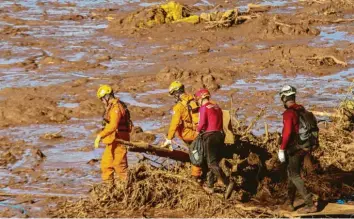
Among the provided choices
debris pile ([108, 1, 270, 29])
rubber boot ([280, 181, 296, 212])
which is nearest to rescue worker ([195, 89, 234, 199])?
rubber boot ([280, 181, 296, 212])

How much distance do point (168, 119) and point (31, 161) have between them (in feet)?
12.2

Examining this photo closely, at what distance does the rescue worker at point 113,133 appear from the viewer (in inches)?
488

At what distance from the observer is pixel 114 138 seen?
40.8 ft

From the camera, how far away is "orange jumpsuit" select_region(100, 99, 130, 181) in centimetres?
1239

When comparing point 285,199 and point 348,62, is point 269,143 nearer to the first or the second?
point 285,199

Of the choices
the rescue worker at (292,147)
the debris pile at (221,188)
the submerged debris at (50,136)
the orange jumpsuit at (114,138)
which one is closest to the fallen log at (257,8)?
the submerged debris at (50,136)

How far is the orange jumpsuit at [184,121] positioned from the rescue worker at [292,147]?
192cm

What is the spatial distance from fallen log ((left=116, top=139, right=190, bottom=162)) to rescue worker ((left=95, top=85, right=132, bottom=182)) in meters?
0.24

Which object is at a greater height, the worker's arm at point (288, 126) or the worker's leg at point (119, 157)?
the worker's arm at point (288, 126)

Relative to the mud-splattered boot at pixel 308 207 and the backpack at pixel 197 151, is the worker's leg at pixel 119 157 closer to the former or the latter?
the backpack at pixel 197 151

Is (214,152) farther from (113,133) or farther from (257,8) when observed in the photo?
(257,8)

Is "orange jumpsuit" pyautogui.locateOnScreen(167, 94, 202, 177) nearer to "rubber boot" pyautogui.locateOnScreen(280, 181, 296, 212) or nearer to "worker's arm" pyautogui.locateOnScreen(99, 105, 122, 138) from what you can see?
"worker's arm" pyautogui.locateOnScreen(99, 105, 122, 138)

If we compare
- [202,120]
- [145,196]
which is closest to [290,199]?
[202,120]

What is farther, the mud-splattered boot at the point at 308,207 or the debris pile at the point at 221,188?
the debris pile at the point at 221,188
